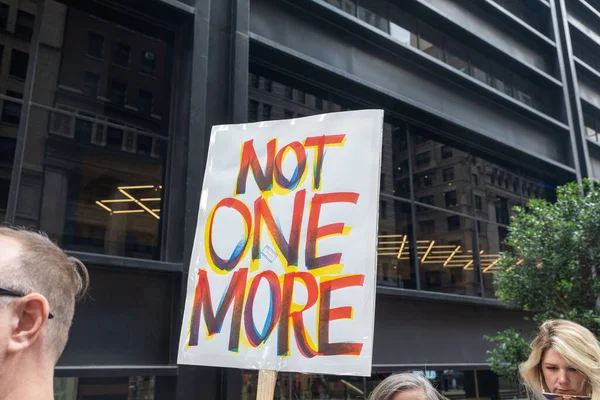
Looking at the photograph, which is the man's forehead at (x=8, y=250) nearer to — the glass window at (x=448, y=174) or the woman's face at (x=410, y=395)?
the woman's face at (x=410, y=395)

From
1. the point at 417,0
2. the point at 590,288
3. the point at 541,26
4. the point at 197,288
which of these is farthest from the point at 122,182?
the point at 541,26

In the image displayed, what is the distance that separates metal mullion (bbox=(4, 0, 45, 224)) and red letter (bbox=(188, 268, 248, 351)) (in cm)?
398

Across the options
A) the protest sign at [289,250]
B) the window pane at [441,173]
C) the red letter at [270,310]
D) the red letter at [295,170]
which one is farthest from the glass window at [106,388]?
the window pane at [441,173]

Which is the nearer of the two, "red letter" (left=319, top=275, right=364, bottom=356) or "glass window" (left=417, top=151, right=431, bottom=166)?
"red letter" (left=319, top=275, right=364, bottom=356)

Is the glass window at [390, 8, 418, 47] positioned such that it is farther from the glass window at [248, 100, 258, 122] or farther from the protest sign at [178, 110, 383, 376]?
the protest sign at [178, 110, 383, 376]

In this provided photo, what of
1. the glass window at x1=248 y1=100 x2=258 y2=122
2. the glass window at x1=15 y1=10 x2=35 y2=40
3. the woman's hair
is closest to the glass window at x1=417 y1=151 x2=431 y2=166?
the glass window at x1=248 y1=100 x2=258 y2=122

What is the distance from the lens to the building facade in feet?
25.2

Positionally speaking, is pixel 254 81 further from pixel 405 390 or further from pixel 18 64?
pixel 405 390

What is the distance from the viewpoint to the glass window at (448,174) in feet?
44.9

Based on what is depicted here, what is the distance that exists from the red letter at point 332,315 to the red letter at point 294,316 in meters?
0.07

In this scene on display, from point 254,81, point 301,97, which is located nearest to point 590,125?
point 301,97

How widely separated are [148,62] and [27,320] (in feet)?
27.3

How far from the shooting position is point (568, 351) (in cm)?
388

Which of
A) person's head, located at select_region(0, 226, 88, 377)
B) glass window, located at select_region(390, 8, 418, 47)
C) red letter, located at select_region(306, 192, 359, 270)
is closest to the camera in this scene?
person's head, located at select_region(0, 226, 88, 377)
